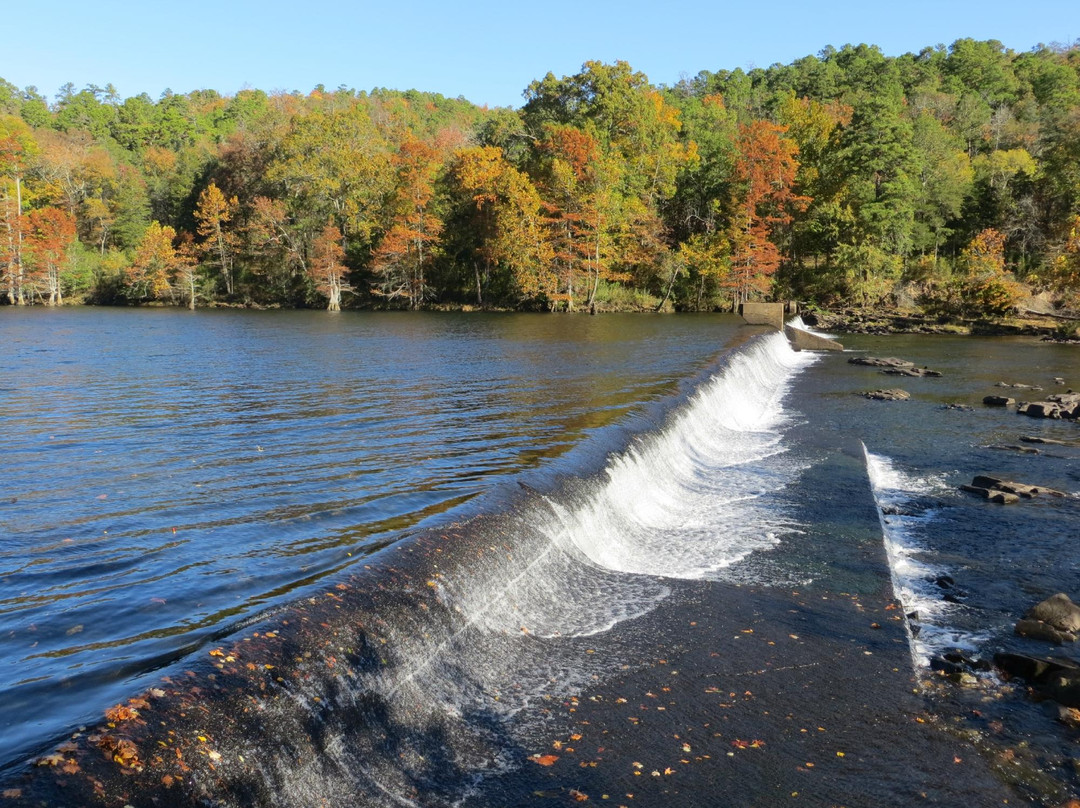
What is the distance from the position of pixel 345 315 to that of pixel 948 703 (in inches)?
2109

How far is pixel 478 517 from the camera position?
27.8 feet

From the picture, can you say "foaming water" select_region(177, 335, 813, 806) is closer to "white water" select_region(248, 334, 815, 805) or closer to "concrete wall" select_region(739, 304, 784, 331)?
"white water" select_region(248, 334, 815, 805)

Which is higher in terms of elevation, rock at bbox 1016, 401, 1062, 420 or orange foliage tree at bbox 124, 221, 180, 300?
orange foliage tree at bbox 124, 221, 180, 300

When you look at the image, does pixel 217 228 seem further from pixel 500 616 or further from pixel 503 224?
pixel 500 616

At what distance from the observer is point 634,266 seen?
199ft

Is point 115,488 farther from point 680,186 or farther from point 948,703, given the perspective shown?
point 680,186

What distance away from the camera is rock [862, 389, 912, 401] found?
23203 mm

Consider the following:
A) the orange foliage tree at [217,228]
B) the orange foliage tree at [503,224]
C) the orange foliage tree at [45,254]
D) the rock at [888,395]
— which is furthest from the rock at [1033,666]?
the orange foliage tree at [45,254]

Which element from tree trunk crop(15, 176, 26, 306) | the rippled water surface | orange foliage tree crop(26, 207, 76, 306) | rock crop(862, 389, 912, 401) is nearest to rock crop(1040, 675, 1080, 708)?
the rippled water surface

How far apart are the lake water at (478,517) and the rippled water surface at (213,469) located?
0.17 ft

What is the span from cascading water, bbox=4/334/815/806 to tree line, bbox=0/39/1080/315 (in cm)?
4101

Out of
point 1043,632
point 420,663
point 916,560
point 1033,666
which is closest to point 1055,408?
point 916,560

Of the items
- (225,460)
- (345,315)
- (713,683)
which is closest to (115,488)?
(225,460)

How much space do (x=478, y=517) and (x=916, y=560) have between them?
244 inches
